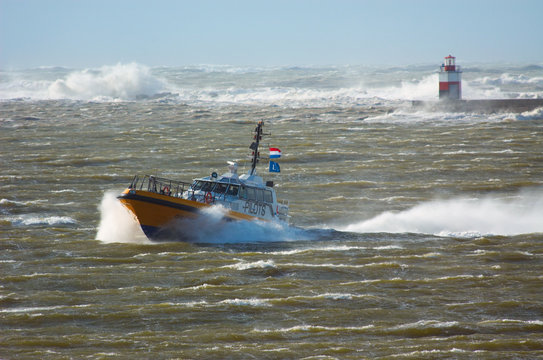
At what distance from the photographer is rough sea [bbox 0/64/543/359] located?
52.6 ft

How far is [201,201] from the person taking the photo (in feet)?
83.4

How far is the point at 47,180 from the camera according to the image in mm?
38500

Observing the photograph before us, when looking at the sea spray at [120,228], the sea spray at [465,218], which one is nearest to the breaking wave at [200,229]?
the sea spray at [120,228]

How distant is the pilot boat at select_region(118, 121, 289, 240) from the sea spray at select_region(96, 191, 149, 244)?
713 millimetres

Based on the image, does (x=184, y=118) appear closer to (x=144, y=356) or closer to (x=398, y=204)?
(x=398, y=204)

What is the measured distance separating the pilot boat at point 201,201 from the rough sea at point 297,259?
0.55 m

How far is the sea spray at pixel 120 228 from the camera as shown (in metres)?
25.3

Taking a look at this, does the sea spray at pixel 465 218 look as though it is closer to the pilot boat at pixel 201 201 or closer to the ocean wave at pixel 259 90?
the pilot boat at pixel 201 201

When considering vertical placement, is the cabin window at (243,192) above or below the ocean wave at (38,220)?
above

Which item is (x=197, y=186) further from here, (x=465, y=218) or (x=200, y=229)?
(x=465, y=218)

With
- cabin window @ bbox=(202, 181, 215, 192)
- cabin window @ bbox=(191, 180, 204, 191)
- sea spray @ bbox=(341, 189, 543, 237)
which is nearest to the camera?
cabin window @ bbox=(202, 181, 215, 192)

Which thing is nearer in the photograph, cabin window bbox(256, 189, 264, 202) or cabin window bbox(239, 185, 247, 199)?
cabin window bbox(239, 185, 247, 199)

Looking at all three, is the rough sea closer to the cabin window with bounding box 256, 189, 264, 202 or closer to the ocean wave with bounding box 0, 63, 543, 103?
the cabin window with bounding box 256, 189, 264, 202

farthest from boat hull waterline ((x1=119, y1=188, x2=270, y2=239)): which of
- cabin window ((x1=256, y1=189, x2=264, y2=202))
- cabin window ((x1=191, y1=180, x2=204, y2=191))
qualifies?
cabin window ((x1=256, y1=189, x2=264, y2=202))
